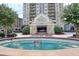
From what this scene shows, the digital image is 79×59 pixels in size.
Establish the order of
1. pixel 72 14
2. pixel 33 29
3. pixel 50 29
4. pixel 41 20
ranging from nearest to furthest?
pixel 33 29
pixel 50 29
pixel 41 20
pixel 72 14

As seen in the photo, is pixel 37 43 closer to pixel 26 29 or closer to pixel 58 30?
pixel 26 29

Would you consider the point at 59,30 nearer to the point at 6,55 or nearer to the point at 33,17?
the point at 33,17

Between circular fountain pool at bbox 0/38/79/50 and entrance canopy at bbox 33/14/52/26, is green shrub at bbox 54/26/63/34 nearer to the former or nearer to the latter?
entrance canopy at bbox 33/14/52/26

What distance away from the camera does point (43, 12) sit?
539 cm

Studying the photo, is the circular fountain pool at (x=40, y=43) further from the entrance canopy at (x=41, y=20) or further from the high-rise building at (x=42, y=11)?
the high-rise building at (x=42, y=11)

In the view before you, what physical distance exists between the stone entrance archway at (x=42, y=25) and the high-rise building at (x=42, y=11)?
5.9 inches

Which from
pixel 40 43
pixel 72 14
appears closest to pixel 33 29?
pixel 40 43

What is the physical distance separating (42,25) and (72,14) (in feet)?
5.58

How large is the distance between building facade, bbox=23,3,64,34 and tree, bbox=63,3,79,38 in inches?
20.8

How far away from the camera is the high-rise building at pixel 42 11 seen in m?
5.10

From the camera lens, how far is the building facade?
5107mm

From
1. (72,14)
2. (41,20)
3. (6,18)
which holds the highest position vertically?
(72,14)

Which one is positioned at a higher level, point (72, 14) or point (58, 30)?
point (72, 14)

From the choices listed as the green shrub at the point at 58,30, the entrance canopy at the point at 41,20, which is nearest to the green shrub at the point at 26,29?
the entrance canopy at the point at 41,20
